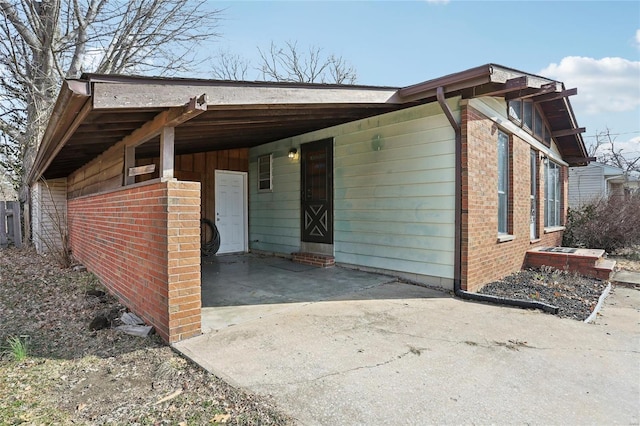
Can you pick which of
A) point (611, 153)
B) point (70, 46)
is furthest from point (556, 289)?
point (611, 153)

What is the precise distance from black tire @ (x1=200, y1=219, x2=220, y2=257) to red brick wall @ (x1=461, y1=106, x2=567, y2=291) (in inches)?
221

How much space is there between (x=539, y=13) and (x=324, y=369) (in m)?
8.05

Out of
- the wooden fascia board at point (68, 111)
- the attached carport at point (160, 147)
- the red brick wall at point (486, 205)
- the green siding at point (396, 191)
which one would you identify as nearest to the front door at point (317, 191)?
the green siding at point (396, 191)

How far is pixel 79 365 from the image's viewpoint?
9.23 ft

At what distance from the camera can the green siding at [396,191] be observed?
5070mm

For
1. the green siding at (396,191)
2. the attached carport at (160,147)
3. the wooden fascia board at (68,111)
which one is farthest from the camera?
the green siding at (396,191)

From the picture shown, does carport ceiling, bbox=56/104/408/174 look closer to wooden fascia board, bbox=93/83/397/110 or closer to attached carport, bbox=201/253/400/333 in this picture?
wooden fascia board, bbox=93/83/397/110

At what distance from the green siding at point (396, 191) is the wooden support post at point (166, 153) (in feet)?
11.7

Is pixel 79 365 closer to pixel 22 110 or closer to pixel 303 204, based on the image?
pixel 303 204

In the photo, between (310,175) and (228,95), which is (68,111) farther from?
(310,175)

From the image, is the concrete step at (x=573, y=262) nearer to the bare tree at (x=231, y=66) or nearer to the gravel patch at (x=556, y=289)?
the gravel patch at (x=556, y=289)

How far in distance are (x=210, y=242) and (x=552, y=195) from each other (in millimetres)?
8805

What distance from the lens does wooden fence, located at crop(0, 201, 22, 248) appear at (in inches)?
401

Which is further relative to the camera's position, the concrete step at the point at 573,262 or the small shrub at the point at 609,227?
the small shrub at the point at 609,227
